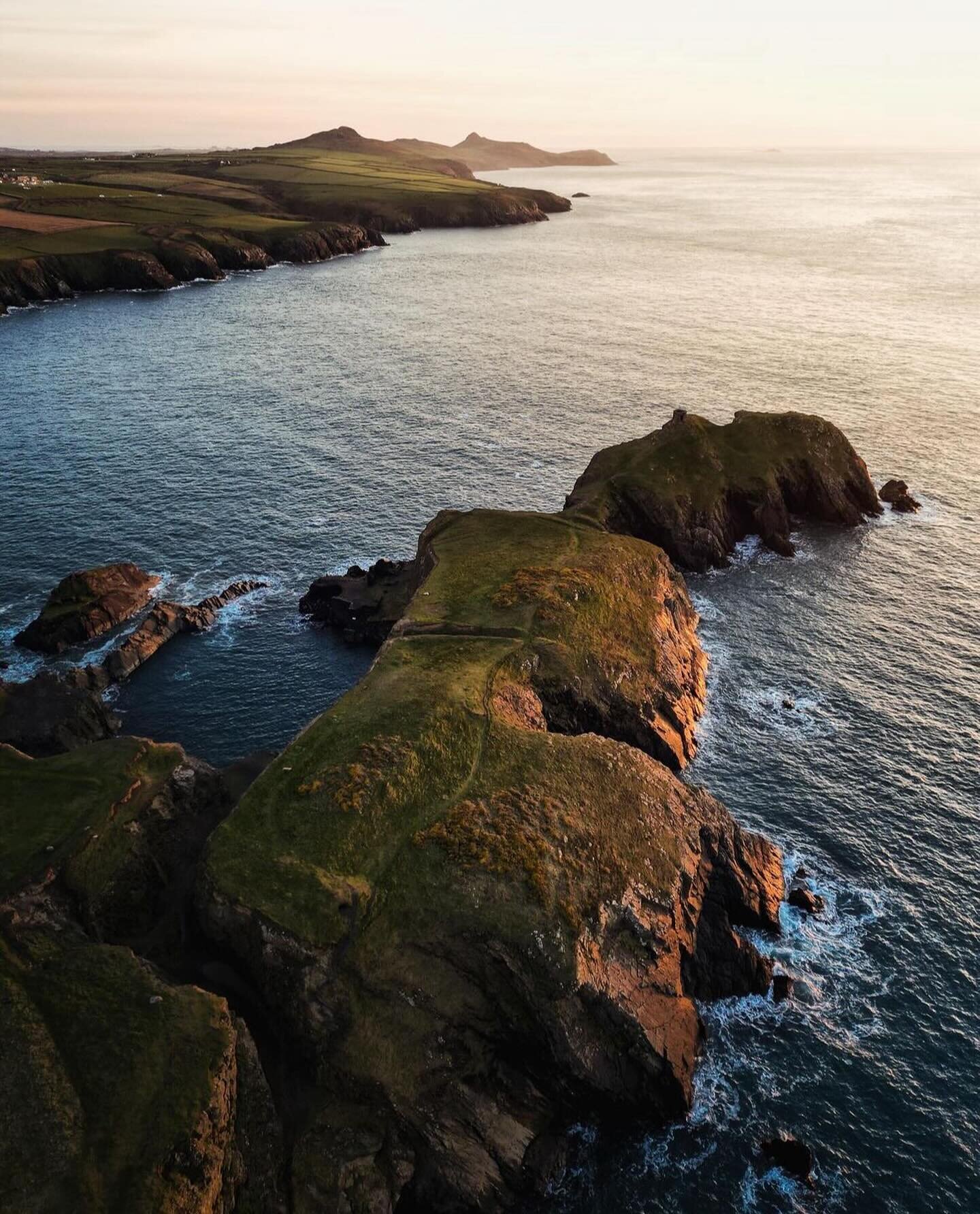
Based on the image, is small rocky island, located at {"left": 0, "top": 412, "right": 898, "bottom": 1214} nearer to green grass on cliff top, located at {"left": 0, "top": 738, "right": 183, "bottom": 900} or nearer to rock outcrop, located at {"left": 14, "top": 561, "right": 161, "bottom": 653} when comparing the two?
green grass on cliff top, located at {"left": 0, "top": 738, "right": 183, "bottom": 900}

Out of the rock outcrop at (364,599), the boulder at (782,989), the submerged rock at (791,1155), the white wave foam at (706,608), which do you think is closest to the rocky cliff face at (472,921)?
the boulder at (782,989)

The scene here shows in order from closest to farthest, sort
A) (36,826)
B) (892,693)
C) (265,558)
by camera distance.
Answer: (36,826), (892,693), (265,558)

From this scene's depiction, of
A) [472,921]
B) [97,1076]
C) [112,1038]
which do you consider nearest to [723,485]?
[472,921]

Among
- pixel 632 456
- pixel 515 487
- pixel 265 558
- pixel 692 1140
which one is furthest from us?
pixel 515 487

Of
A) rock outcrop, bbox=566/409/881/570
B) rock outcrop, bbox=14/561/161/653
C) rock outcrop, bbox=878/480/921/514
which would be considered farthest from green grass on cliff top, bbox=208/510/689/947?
rock outcrop, bbox=878/480/921/514

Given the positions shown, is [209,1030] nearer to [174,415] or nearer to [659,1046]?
[659,1046]

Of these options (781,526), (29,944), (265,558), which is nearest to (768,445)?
(781,526)
